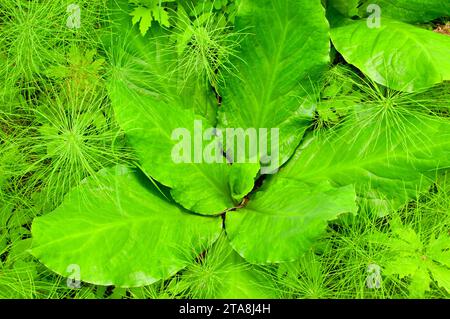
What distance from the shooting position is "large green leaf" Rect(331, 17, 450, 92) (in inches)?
59.2

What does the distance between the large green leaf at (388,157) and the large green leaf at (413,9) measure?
409mm

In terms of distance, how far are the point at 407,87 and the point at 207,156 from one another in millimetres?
696

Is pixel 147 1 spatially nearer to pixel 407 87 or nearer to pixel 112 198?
pixel 112 198

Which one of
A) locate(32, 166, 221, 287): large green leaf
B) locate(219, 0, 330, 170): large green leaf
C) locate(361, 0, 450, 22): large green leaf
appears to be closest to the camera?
locate(32, 166, 221, 287): large green leaf

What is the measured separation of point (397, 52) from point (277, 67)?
390 millimetres

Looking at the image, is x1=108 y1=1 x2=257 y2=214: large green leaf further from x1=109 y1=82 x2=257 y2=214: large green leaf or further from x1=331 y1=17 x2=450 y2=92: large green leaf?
x1=331 y1=17 x2=450 y2=92: large green leaf

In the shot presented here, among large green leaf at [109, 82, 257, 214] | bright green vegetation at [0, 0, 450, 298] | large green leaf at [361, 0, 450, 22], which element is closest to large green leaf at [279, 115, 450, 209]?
bright green vegetation at [0, 0, 450, 298]

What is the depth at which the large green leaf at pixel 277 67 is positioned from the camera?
5.07 ft

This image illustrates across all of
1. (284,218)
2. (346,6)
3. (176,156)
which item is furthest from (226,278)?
(346,6)

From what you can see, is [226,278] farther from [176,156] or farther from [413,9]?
[413,9]

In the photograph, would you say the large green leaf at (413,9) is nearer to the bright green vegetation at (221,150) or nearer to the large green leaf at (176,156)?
the bright green vegetation at (221,150)

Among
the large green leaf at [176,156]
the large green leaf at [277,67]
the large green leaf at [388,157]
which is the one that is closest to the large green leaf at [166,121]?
the large green leaf at [176,156]

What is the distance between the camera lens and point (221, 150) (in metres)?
1.76
